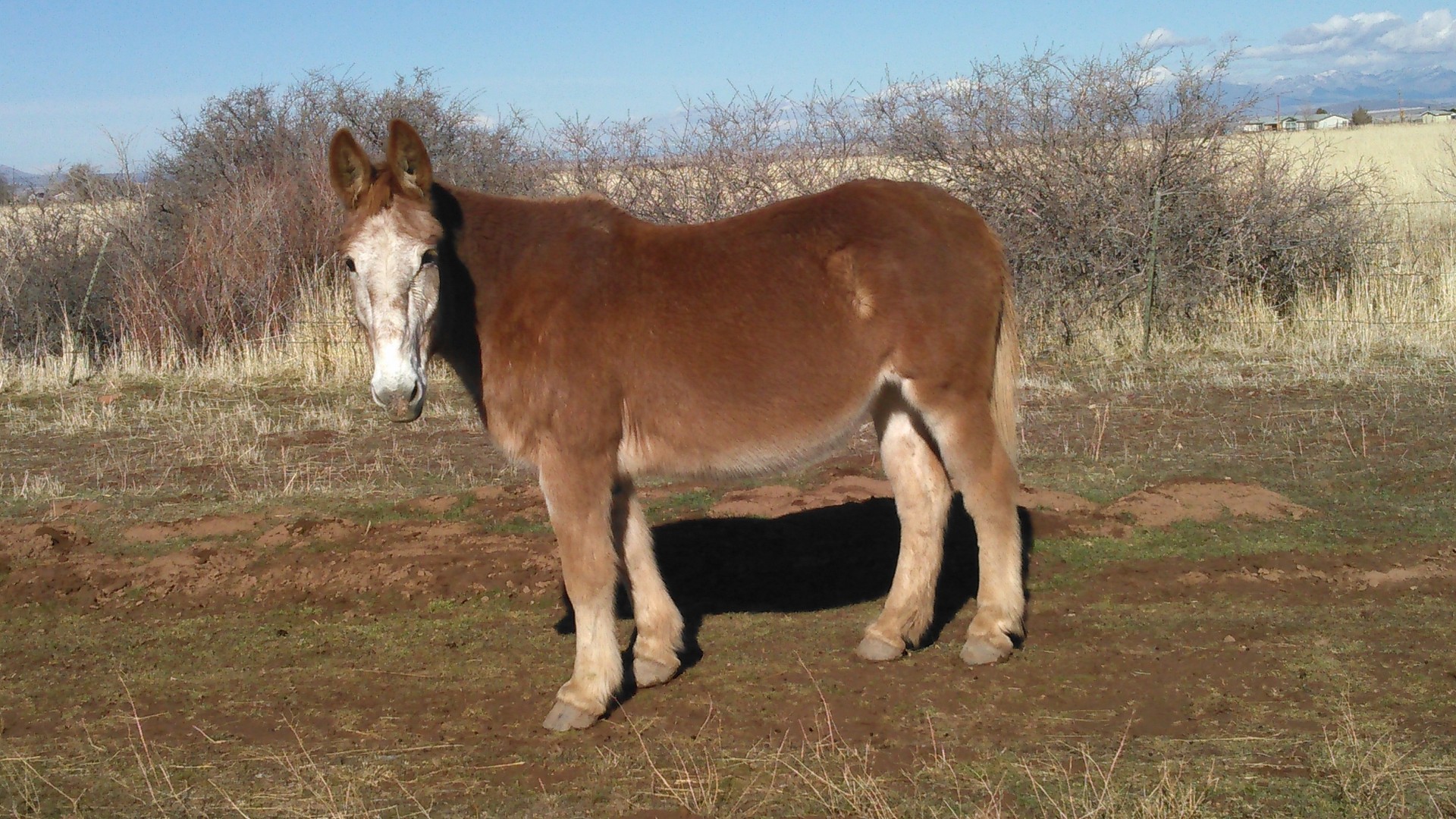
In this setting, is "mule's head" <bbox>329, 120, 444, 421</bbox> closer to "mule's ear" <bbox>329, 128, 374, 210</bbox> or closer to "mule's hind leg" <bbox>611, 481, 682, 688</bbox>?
"mule's ear" <bbox>329, 128, 374, 210</bbox>

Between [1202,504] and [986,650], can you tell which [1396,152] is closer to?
[1202,504]

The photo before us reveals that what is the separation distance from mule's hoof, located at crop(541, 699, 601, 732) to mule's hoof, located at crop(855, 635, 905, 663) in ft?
4.48

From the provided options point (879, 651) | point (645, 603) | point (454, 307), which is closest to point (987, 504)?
point (879, 651)

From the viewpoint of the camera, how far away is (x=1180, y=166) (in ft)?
46.4

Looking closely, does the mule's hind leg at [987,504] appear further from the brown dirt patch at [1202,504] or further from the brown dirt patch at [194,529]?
the brown dirt patch at [194,529]

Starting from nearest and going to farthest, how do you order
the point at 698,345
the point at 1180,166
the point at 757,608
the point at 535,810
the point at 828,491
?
the point at 535,810
the point at 698,345
the point at 757,608
the point at 828,491
the point at 1180,166

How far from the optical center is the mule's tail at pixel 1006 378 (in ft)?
18.3

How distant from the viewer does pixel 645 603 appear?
17.7ft

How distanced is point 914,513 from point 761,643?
3.33ft

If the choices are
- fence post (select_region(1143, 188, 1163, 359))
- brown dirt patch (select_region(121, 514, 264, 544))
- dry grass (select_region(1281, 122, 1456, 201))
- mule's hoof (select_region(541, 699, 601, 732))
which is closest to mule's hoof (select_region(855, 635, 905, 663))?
mule's hoof (select_region(541, 699, 601, 732))

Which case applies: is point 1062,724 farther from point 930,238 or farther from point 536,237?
point 536,237

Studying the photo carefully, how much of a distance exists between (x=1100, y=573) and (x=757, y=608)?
1971mm

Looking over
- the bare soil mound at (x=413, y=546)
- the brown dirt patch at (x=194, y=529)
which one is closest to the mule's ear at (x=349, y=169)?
the bare soil mound at (x=413, y=546)

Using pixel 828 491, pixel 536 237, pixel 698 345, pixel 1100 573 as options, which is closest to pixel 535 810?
pixel 698 345
